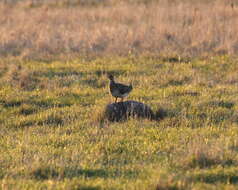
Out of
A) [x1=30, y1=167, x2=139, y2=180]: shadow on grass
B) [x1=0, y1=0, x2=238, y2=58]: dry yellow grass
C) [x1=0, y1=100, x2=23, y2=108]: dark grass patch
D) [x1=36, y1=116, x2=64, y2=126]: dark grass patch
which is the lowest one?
[x1=30, y1=167, x2=139, y2=180]: shadow on grass

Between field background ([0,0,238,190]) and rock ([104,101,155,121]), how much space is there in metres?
0.16

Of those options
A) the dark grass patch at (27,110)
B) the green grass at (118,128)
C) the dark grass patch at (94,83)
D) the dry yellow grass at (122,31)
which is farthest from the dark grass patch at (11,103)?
the dry yellow grass at (122,31)

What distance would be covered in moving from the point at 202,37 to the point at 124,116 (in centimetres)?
738

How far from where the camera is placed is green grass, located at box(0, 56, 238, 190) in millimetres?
6109

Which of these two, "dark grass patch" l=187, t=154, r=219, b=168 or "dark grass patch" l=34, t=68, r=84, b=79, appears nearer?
"dark grass patch" l=187, t=154, r=219, b=168

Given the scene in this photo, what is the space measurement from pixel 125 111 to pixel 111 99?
4.67 ft

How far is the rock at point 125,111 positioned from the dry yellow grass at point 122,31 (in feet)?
18.1

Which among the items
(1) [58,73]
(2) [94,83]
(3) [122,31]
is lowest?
(2) [94,83]

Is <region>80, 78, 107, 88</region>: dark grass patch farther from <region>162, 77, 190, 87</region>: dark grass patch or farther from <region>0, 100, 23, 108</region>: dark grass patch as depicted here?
<region>0, 100, 23, 108</region>: dark grass patch

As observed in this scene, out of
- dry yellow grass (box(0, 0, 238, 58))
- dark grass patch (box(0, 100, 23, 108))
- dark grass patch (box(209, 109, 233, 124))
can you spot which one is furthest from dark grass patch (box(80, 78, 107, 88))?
dark grass patch (box(209, 109, 233, 124))

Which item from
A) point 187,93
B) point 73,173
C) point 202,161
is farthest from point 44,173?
point 187,93

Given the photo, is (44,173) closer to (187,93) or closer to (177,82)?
(187,93)

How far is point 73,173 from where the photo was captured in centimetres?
622

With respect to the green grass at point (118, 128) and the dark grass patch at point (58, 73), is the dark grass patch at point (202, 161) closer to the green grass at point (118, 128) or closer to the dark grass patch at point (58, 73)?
the green grass at point (118, 128)
